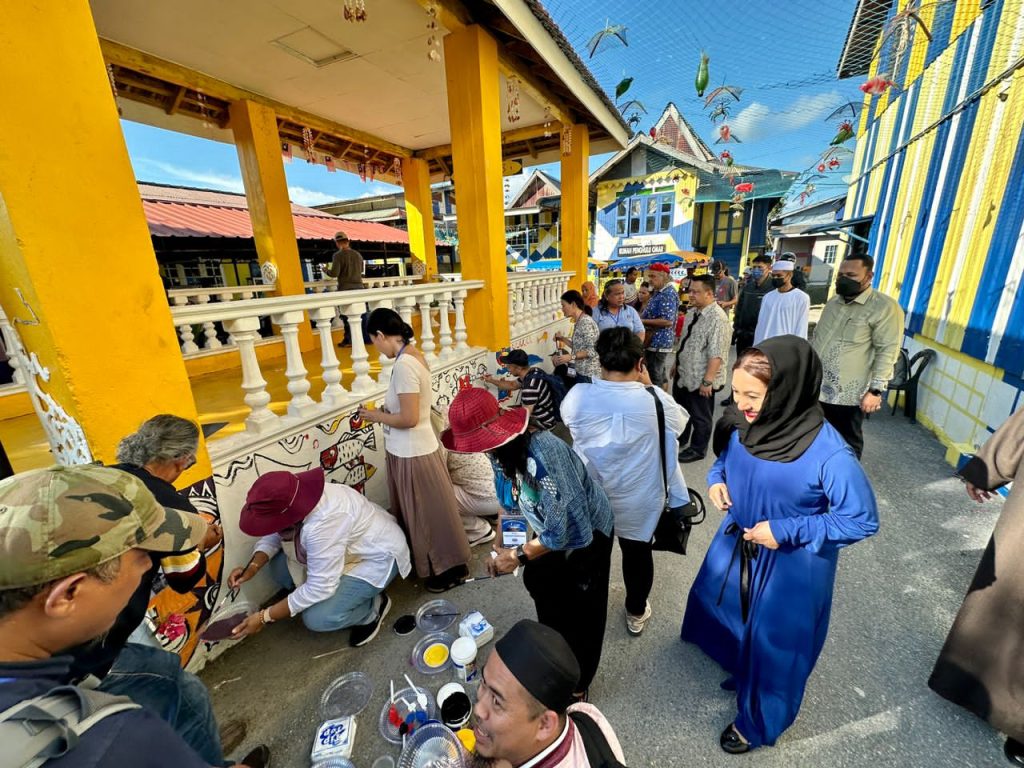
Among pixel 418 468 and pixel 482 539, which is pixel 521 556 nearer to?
pixel 418 468

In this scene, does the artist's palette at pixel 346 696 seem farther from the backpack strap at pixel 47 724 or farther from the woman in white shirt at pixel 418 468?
the backpack strap at pixel 47 724

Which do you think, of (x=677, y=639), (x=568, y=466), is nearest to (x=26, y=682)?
(x=568, y=466)

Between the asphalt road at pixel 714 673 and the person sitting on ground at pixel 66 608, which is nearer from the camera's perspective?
the person sitting on ground at pixel 66 608

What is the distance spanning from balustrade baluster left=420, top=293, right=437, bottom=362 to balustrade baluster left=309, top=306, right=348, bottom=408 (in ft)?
3.20

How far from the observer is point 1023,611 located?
155 cm

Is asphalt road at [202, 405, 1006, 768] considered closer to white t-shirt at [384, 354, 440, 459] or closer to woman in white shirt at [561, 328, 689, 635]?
woman in white shirt at [561, 328, 689, 635]

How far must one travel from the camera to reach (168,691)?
144cm

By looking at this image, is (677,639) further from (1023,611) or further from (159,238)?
(159,238)

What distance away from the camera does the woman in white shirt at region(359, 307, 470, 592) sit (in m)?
2.57

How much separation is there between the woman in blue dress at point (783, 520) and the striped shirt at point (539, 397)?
2.03 metres

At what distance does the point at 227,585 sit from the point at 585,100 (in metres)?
6.61

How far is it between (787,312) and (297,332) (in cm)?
458

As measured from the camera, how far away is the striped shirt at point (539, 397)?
12.1 ft

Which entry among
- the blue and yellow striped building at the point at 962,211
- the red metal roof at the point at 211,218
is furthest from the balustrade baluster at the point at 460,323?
the red metal roof at the point at 211,218
